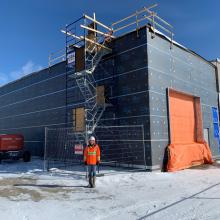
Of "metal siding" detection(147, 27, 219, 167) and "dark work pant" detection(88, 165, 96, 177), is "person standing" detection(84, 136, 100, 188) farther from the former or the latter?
"metal siding" detection(147, 27, 219, 167)

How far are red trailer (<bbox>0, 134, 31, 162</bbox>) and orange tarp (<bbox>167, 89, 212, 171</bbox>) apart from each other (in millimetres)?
11077

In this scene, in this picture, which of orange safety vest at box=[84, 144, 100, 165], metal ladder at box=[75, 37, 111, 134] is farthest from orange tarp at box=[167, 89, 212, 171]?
orange safety vest at box=[84, 144, 100, 165]

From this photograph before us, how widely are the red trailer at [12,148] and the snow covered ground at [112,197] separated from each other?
26.3 feet

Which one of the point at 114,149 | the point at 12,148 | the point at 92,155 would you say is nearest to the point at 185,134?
the point at 114,149

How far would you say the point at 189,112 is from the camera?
19.0 m

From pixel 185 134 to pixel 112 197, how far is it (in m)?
10.4

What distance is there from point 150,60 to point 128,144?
489 centimetres

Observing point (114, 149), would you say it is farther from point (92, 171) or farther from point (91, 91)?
point (92, 171)

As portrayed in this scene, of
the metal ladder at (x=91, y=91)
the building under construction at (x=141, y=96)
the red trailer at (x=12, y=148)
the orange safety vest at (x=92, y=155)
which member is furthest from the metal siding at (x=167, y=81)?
the red trailer at (x=12, y=148)

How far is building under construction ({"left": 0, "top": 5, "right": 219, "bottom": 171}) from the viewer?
1541cm

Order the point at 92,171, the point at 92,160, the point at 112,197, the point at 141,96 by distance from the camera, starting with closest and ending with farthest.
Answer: the point at 112,197 → the point at 92,171 → the point at 92,160 → the point at 141,96

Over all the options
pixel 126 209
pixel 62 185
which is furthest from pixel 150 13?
pixel 126 209

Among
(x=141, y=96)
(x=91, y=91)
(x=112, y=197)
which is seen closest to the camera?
(x=112, y=197)

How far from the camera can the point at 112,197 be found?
891 centimetres
